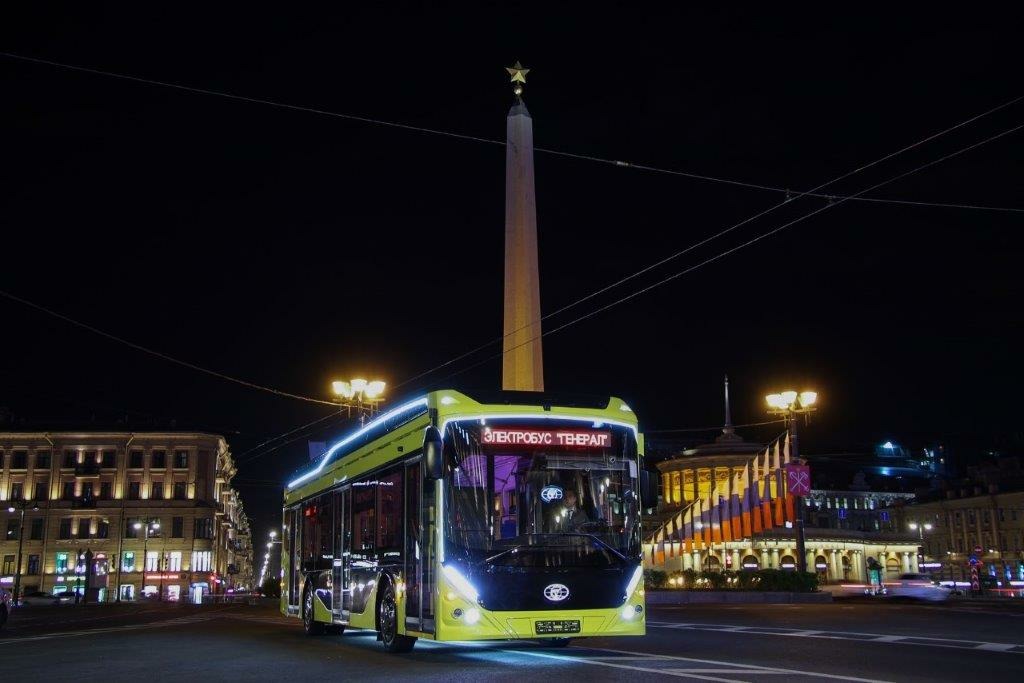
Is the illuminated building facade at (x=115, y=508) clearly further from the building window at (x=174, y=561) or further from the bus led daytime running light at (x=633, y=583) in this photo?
the bus led daytime running light at (x=633, y=583)

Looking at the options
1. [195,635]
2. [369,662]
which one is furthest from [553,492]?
[195,635]

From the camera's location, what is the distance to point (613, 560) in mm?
12133

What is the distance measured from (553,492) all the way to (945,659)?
485 centimetres

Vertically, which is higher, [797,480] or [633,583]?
[797,480]

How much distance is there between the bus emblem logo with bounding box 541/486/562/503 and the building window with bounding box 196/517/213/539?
83033mm

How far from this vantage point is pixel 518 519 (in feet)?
38.8

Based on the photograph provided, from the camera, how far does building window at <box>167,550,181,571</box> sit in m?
87.6

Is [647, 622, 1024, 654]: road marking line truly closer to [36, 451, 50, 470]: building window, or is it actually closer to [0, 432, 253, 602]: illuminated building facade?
[0, 432, 253, 602]: illuminated building facade

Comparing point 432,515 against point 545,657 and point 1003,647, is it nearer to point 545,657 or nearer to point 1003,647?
point 545,657

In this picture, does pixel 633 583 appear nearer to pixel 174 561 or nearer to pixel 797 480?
pixel 797 480

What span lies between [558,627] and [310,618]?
7371mm

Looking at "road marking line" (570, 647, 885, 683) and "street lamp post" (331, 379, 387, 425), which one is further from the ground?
"street lamp post" (331, 379, 387, 425)

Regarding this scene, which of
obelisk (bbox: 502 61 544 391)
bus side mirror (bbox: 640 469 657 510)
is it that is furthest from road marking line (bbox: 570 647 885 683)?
obelisk (bbox: 502 61 544 391)

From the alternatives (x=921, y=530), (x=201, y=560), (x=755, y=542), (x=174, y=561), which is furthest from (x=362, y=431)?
(x=921, y=530)
